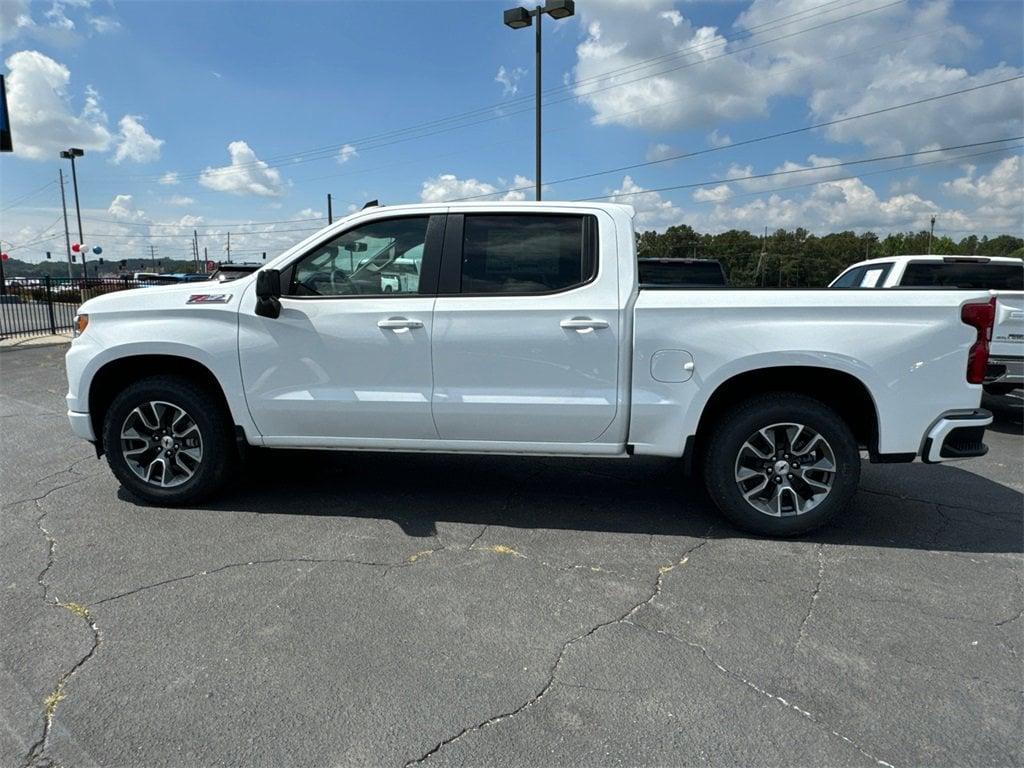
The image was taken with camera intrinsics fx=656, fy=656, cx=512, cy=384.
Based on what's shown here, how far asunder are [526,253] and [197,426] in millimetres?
2413

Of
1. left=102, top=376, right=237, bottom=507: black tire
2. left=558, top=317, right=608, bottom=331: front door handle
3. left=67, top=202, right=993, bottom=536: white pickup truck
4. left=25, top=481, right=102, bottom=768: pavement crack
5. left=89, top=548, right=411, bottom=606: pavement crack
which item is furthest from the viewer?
left=102, top=376, right=237, bottom=507: black tire

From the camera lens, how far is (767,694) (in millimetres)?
2510

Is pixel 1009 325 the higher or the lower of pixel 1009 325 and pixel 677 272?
the lower

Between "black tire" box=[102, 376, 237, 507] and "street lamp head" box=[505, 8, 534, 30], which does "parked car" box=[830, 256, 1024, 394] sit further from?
"street lamp head" box=[505, 8, 534, 30]

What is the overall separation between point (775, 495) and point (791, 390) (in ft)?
2.10

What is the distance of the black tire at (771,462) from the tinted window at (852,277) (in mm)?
5494

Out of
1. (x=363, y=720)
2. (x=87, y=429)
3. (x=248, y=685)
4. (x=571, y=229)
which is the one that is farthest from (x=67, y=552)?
(x=571, y=229)

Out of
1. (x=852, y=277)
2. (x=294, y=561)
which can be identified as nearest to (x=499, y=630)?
(x=294, y=561)

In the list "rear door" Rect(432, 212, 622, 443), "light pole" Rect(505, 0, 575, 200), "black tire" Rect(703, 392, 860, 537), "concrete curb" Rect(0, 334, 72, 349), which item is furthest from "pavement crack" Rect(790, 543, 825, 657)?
A: "concrete curb" Rect(0, 334, 72, 349)

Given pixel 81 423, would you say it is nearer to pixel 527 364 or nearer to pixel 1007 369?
pixel 527 364

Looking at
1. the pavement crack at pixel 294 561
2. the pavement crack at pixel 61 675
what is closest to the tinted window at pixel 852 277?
the pavement crack at pixel 294 561

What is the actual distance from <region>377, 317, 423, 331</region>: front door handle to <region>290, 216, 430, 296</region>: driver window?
1.15 feet

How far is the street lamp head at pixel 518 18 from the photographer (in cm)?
1340

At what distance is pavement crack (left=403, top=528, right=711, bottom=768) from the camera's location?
2.23m
